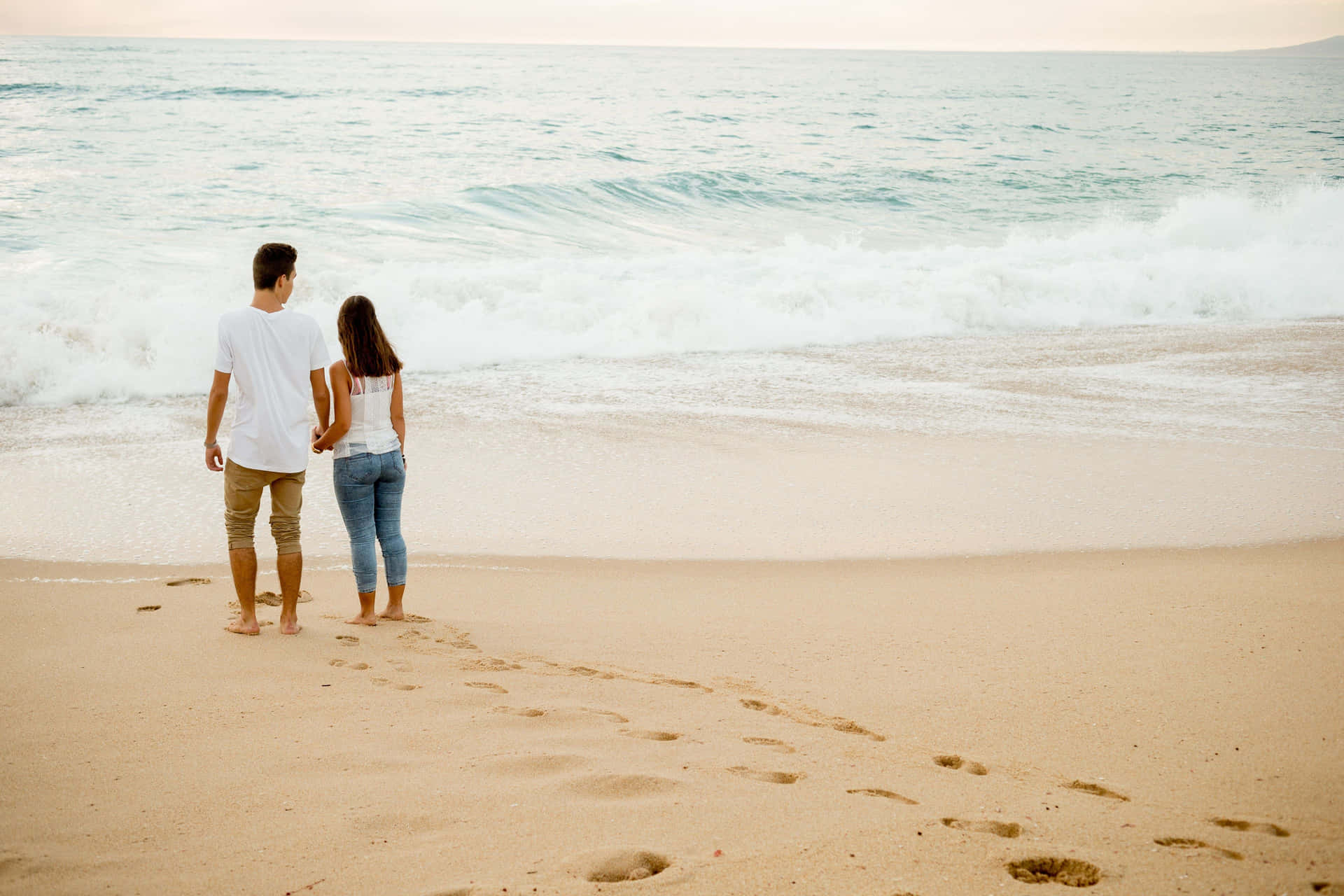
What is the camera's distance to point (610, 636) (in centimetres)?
427

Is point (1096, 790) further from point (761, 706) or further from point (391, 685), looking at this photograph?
point (391, 685)

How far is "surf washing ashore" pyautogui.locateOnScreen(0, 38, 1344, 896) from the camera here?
8.39ft

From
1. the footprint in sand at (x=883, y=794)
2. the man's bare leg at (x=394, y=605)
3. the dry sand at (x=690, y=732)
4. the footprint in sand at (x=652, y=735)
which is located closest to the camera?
the dry sand at (x=690, y=732)

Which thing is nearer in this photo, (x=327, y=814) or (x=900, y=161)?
(x=327, y=814)

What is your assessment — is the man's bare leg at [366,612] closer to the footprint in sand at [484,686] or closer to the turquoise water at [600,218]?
the footprint in sand at [484,686]

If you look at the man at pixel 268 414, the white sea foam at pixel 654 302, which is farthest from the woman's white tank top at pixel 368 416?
the white sea foam at pixel 654 302

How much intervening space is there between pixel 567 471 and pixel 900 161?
23977mm

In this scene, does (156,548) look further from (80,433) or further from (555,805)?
(555,805)

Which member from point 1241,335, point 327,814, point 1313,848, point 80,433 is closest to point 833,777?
point 1313,848

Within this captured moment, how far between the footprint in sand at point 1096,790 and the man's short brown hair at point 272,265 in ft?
11.9

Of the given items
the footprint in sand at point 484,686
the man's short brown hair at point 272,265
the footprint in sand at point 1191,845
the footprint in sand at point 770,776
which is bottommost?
the footprint in sand at point 484,686

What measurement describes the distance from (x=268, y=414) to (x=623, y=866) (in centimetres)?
266

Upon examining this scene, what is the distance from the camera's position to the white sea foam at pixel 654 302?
989cm

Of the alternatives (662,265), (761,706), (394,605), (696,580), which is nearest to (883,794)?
(761,706)
